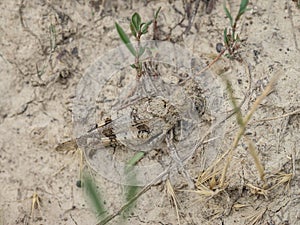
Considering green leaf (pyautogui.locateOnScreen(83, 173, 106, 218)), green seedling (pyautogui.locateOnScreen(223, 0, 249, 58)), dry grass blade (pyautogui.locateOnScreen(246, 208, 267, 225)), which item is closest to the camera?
green leaf (pyautogui.locateOnScreen(83, 173, 106, 218))

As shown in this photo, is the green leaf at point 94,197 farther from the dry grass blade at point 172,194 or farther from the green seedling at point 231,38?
the green seedling at point 231,38

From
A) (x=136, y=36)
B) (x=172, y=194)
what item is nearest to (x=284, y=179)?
(x=172, y=194)

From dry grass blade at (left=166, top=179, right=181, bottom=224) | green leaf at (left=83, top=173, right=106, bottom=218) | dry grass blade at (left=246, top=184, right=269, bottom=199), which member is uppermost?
green leaf at (left=83, top=173, right=106, bottom=218)

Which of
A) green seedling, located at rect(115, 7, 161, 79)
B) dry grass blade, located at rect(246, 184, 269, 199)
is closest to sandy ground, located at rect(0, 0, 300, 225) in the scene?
dry grass blade, located at rect(246, 184, 269, 199)

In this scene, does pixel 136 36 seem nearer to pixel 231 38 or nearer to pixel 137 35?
pixel 137 35

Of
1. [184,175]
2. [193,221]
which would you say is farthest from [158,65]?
[193,221]

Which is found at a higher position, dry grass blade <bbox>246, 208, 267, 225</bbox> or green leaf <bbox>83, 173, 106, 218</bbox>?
green leaf <bbox>83, 173, 106, 218</bbox>

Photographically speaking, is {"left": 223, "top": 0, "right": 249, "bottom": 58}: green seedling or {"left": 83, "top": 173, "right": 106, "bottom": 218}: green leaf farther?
{"left": 223, "top": 0, "right": 249, "bottom": 58}: green seedling

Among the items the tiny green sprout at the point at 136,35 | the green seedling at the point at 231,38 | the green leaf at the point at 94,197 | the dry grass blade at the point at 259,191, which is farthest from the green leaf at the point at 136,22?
the dry grass blade at the point at 259,191

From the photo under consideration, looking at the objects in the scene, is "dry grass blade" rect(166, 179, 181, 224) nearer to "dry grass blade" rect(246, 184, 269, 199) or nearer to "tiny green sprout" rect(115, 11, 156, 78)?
"dry grass blade" rect(246, 184, 269, 199)

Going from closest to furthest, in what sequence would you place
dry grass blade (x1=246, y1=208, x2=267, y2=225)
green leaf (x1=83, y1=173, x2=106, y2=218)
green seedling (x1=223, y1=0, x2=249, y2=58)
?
green leaf (x1=83, y1=173, x2=106, y2=218) → dry grass blade (x1=246, y1=208, x2=267, y2=225) → green seedling (x1=223, y1=0, x2=249, y2=58)
